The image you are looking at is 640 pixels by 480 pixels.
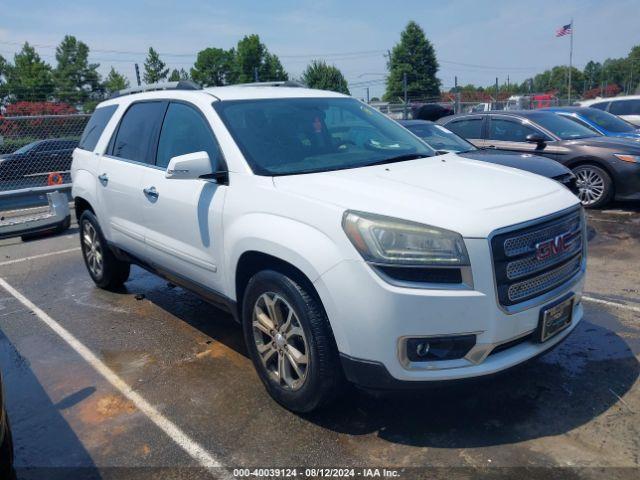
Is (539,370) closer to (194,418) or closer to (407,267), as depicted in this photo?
(407,267)

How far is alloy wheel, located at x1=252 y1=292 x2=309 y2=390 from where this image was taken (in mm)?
3023

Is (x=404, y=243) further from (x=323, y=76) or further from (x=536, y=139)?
(x=323, y=76)

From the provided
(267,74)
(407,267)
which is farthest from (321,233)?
(267,74)

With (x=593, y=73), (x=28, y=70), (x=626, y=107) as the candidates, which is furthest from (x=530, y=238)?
(x=593, y=73)

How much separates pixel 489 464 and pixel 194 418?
168cm

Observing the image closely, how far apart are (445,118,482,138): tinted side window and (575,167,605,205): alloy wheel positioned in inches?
68.8

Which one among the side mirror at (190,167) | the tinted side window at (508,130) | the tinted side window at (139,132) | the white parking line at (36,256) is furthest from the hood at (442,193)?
the tinted side window at (508,130)

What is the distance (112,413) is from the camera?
3383 mm

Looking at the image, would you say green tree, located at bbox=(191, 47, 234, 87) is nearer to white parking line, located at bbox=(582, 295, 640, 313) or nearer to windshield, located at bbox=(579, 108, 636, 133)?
windshield, located at bbox=(579, 108, 636, 133)

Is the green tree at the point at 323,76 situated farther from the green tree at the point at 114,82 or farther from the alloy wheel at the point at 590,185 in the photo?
the alloy wheel at the point at 590,185

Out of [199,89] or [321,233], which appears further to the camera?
[199,89]

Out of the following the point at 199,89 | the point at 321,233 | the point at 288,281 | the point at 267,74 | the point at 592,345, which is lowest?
the point at 592,345

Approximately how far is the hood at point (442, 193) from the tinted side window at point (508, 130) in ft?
19.0

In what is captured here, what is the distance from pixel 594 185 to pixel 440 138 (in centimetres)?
251
